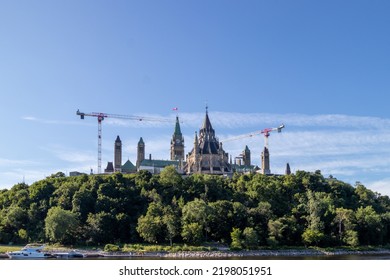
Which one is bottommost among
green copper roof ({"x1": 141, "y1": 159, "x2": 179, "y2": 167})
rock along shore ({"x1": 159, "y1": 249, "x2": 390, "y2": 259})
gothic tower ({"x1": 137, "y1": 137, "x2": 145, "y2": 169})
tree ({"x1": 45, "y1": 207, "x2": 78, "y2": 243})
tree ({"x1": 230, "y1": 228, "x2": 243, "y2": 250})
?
rock along shore ({"x1": 159, "y1": 249, "x2": 390, "y2": 259})

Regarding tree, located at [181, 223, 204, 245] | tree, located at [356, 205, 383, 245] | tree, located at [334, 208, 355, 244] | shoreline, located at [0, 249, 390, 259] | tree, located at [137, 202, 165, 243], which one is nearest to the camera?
shoreline, located at [0, 249, 390, 259]

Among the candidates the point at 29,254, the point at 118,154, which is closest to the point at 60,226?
the point at 29,254

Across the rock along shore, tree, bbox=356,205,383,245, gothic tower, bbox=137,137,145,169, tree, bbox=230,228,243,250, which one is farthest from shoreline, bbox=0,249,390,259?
gothic tower, bbox=137,137,145,169

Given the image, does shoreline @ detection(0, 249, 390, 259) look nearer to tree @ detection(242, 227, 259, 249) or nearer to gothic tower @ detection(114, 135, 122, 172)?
tree @ detection(242, 227, 259, 249)

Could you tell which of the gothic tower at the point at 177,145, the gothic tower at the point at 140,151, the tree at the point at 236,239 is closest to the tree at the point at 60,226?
the tree at the point at 236,239

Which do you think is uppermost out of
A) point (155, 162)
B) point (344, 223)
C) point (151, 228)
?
point (155, 162)

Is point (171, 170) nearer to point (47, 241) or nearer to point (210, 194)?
point (210, 194)

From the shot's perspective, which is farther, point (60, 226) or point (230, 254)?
point (60, 226)

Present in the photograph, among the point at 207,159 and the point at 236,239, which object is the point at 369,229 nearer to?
the point at 236,239
